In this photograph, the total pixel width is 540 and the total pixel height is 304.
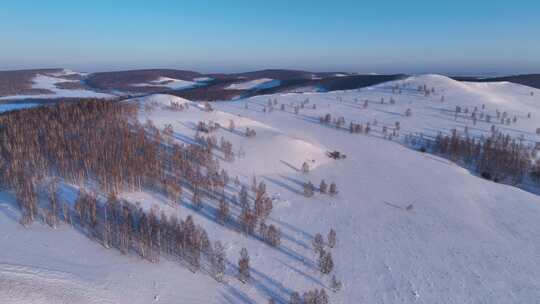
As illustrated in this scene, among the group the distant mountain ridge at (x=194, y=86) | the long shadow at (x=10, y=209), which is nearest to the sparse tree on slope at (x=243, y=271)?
the long shadow at (x=10, y=209)

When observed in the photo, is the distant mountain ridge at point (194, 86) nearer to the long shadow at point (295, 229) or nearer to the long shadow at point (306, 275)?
the long shadow at point (295, 229)

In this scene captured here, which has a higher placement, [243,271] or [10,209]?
[10,209]

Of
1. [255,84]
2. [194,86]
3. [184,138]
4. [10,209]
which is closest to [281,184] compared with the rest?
[184,138]

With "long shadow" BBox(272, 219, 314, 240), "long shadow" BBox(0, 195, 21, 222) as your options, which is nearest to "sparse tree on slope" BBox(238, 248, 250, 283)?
"long shadow" BBox(272, 219, 314, 240)

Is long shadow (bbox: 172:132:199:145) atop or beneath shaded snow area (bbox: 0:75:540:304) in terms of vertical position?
atop

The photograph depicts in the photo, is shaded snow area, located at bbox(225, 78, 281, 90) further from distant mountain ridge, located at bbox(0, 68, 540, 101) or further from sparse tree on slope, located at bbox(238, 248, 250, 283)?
sparse tree on slope, located at bbox(238, 248, 250, 283)

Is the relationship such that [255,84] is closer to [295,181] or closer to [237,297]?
[295,181]

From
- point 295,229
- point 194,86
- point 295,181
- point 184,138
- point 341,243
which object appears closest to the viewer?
point 341,243

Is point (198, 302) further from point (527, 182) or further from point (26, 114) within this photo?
point (26, 114)

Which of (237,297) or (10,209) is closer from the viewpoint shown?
(237,297)
